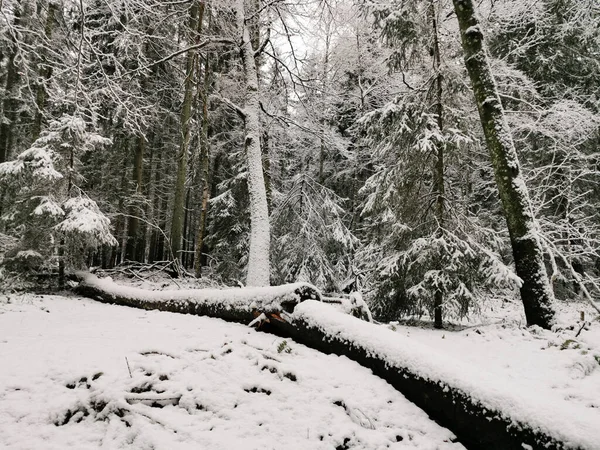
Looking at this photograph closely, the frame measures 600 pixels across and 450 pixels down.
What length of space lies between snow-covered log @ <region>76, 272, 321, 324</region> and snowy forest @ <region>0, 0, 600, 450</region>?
3 cm

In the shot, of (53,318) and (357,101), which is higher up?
(357,101)

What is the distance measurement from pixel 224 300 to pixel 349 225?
11.9 meters

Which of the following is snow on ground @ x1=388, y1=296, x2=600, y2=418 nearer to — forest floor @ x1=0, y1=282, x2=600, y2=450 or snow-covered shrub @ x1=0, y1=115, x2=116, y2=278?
forest floor @ x1=0, y1=282, x2=600, y2=450

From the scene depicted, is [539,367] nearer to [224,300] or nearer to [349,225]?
[224,300]

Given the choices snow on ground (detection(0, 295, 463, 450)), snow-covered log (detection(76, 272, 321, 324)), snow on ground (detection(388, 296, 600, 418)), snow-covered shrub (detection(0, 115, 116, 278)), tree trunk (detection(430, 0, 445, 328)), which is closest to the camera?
snow on ground (detection(0, 295, 463, 450))

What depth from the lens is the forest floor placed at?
230 centimetres

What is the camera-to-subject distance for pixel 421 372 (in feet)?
9.59

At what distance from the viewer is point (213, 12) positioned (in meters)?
10.2

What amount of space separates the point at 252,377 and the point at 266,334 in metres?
1.52

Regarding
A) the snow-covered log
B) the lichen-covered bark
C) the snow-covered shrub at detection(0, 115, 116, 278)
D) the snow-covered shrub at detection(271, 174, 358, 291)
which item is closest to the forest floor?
the snow-covered log

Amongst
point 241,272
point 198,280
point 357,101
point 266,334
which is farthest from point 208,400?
point 357,101

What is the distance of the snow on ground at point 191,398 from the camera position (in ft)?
7.48

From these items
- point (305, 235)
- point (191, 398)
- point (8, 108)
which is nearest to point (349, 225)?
point (305, 235)

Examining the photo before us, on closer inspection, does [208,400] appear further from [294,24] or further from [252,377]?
[294,24]
